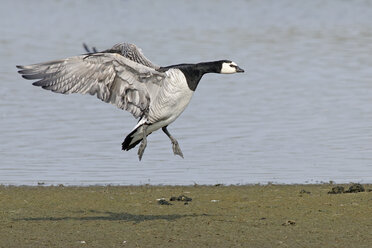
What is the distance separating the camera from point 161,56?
87.5ft

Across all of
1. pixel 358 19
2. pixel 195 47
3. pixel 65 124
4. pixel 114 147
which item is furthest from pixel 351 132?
pixel 358 19

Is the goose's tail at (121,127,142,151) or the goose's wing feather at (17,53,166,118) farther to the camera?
the goose's tail at (121,127,142,151)

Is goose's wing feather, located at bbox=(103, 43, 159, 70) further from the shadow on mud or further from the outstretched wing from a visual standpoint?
the shadow on mud

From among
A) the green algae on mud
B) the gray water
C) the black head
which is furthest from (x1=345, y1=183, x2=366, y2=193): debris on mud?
the black head

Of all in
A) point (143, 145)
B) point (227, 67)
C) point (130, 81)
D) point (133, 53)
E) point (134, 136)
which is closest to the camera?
point (130, 81)

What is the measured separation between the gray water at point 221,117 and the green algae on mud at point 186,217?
127cm

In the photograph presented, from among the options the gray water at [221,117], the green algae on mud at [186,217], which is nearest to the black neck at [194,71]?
the green algae on mud at [186,217]

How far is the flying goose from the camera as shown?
10.1 m

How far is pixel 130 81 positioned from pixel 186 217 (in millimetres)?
1761

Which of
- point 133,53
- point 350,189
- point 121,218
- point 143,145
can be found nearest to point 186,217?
point 121,218

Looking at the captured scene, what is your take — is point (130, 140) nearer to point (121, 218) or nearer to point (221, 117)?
point (121, 218)

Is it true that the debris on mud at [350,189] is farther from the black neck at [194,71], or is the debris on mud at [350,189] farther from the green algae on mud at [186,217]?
the black neck at [194,71]

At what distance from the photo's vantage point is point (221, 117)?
1723cm

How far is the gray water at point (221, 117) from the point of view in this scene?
44.1 feet
